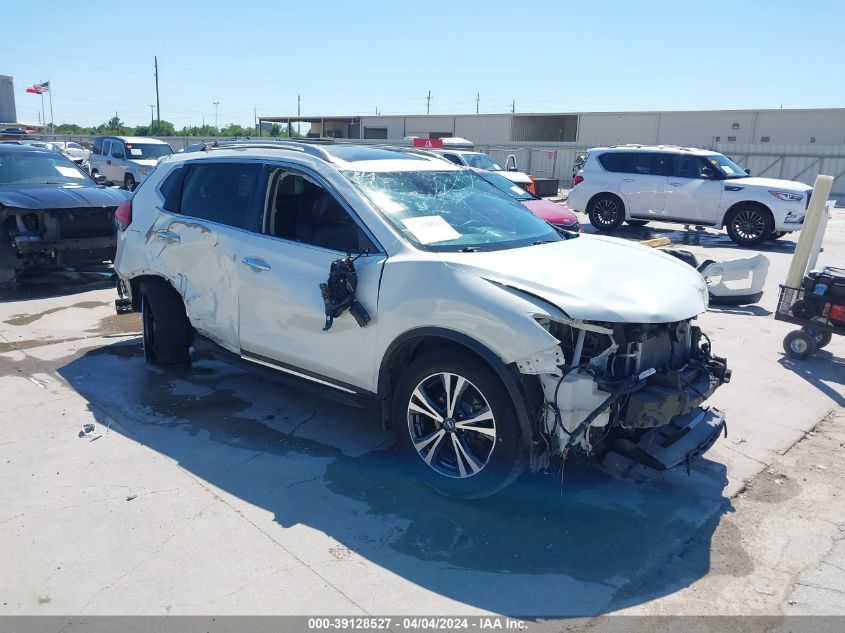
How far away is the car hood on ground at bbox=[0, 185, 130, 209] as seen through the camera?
867 cm

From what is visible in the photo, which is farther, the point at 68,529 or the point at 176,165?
the point at 176,165

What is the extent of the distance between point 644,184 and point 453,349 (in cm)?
1289

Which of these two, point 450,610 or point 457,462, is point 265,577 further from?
point 457,462

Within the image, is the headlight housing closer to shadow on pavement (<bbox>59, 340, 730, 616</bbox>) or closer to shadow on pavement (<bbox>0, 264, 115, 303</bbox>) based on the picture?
shadow on pavement (<bbox>59, 340, 730, 616</bbox>)

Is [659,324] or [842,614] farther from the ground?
[659,324]

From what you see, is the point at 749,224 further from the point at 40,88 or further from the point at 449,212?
the point at 40,88

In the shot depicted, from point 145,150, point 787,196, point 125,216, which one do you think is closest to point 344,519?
point 125,216

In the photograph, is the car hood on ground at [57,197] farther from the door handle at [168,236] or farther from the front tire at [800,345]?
the front tire at [800,345]

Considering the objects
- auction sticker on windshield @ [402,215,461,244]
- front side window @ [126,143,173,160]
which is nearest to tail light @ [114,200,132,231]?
auction sticker on windshield @ [402,215,461,244]

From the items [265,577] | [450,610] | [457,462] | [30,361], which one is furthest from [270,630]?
[30,361]

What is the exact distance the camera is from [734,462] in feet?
14.8

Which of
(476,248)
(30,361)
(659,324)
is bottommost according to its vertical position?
(30,361)

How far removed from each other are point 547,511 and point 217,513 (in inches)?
71.4

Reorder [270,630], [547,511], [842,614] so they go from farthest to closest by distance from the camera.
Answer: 1. [547,511]
2. [842,614]
3. [270,630]
